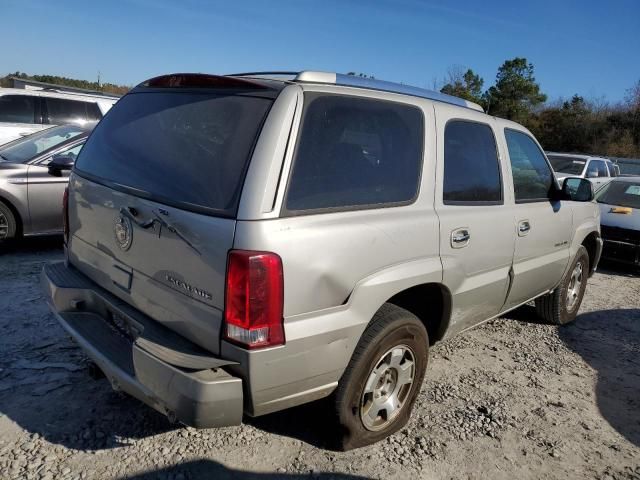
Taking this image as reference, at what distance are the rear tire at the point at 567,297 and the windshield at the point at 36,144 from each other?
584 cm

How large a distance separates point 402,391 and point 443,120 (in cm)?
164

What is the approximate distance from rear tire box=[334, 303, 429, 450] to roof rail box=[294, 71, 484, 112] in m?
1.21

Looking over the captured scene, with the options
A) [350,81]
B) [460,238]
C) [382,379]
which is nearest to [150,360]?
[382,379]

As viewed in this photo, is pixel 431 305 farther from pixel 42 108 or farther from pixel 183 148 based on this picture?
pixel 42 108

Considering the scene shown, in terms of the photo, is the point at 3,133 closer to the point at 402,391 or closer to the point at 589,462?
the point at 402,391

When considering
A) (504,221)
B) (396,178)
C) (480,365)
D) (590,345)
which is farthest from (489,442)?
(590,345)

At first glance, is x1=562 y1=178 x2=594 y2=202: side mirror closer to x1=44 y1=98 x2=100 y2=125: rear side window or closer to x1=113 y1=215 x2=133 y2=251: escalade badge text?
x1=113 y1=215 x2=133 y2=251: escalade badge text

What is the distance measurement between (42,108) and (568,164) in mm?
12686

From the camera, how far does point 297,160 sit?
227 cm

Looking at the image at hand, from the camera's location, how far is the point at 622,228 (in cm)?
755

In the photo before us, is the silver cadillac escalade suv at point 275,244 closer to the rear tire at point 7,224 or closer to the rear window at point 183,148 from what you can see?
the rear window at point 183,148

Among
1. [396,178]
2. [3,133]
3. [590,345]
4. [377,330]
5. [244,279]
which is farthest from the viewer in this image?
[3,133]

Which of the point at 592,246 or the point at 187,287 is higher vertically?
the point at 187,287

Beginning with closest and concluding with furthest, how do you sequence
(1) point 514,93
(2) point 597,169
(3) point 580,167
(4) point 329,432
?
(4) point 329,432
(3) point 580,167
(2) point 597,169
(1) point 514,93
